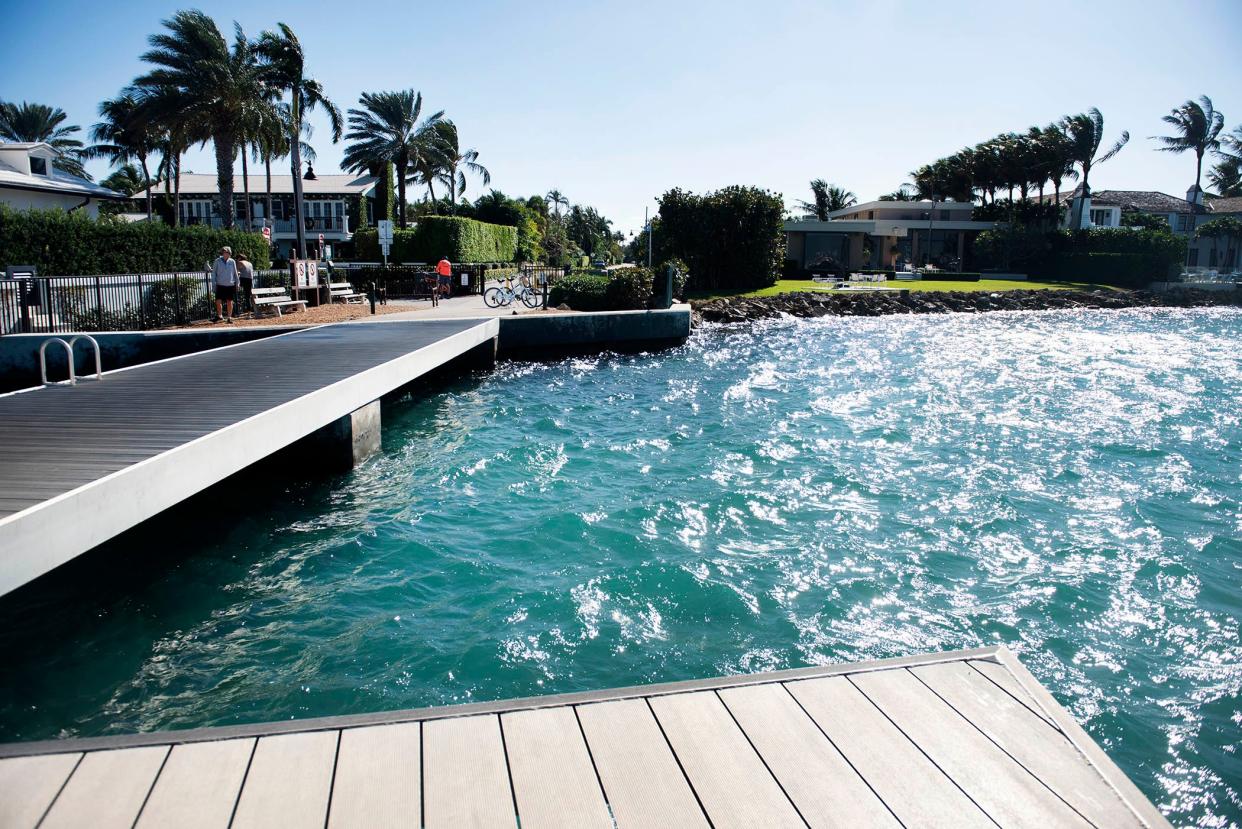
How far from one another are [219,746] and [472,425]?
36.9 ft

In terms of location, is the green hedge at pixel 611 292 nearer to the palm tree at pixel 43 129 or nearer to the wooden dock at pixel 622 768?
the wooden dock at pixel 622 768

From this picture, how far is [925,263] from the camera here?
60688 millimetres

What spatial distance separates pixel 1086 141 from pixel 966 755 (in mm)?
67005

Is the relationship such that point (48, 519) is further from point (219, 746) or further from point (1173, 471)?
point (1173, 471)

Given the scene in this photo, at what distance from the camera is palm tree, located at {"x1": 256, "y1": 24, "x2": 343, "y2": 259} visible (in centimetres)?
3809

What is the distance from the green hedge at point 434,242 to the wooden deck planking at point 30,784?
113 ft

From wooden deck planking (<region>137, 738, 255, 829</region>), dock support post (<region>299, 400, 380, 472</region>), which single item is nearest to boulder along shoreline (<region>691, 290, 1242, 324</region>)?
dock support post (<region>299, 400, 380, 472</region>)

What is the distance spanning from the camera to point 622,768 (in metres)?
3.22

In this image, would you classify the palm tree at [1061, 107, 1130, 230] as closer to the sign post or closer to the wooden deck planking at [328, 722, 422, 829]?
the sign post

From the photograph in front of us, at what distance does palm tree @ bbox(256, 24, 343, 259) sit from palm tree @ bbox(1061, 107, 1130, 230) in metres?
51.6

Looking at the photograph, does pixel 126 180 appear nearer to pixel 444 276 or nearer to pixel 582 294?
pixel 444 276

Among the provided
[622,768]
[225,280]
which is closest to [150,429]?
[622,768]

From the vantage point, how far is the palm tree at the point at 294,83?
38.1 m

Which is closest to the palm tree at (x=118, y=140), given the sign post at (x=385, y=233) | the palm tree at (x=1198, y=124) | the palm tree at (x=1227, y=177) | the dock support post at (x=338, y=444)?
the sign post at (x=385, y=233)
